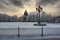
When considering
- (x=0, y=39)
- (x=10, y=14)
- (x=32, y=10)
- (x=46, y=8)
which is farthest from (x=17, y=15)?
(x=0, y=39)

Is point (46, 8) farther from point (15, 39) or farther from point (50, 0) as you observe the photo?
point (15, 39)

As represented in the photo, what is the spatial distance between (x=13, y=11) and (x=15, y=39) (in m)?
26.0

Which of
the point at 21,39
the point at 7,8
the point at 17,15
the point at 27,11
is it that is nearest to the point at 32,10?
the point at 27,11

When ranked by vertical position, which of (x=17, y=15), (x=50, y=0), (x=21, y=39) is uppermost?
(x=50, y=0)

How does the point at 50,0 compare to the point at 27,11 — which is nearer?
the point at 27,11

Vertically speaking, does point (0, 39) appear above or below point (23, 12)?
below

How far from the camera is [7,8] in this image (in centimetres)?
3581

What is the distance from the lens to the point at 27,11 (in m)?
35.2

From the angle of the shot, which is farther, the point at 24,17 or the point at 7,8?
the point at 7,8

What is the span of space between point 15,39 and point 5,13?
23.9 m

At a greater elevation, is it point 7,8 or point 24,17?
point 7,8

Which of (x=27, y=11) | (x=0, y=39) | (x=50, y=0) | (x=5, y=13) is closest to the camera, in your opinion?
(x=0, y=39)

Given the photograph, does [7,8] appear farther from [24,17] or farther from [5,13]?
[24,17]

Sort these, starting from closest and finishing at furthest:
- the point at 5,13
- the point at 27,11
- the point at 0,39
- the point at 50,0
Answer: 1. the point at 0,39
2. the point at 5,13
3. the point at 27,11
4. the point at 50,0
